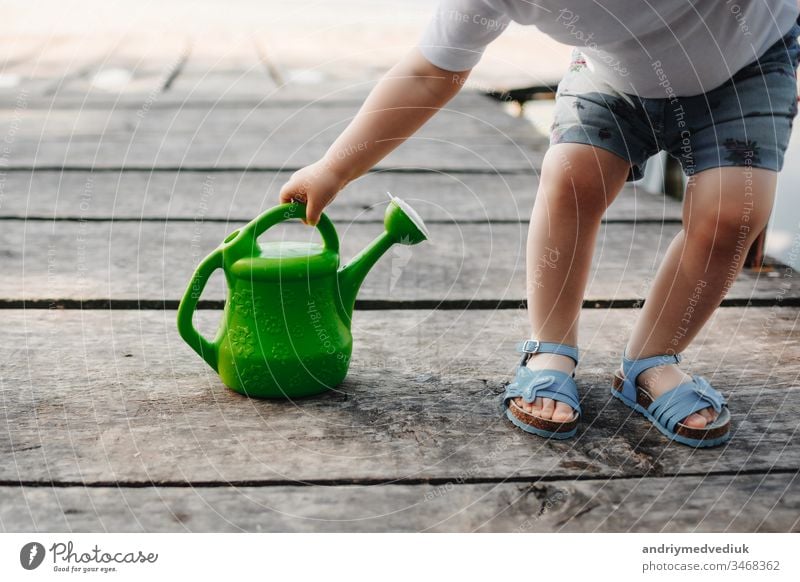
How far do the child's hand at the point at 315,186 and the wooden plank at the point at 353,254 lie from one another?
0.37 meters

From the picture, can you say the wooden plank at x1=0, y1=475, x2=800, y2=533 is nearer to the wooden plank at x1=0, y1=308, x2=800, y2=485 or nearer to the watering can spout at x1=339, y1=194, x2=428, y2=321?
the wooden plank at x1=0, y1=308, x2=800, y2=485

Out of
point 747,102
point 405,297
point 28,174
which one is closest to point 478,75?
point 28,174

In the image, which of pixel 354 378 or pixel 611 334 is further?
pixel 611 334

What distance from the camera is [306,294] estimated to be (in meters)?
0.98

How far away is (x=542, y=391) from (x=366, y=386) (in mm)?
200

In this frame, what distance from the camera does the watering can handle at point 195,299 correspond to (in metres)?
0.98

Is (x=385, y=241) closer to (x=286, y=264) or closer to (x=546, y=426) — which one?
(x=286, y=264)

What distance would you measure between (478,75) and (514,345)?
242cm

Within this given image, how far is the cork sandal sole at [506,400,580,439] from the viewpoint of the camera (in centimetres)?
92

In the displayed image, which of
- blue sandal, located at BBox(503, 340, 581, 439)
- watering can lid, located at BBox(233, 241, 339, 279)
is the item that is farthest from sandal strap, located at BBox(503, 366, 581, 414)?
watering can lid, located at BBox(233, 241, 339, 279)

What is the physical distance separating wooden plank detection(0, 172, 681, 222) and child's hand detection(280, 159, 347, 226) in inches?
30.3
